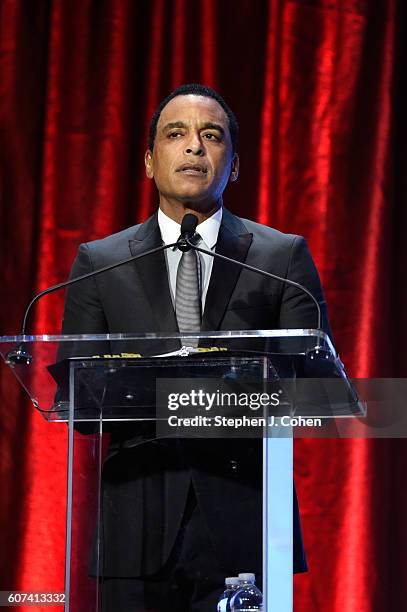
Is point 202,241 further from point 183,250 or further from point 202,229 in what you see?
point 183,250

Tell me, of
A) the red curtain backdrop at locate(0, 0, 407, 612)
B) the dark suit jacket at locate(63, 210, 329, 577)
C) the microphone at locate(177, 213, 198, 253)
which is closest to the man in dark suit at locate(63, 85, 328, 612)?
the dark suit jacket at locate(63, 210, 329, 577)

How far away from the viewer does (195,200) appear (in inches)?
82.6

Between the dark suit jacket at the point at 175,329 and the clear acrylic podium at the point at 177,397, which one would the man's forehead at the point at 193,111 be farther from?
the clear acrylic podium at the point at 177,397

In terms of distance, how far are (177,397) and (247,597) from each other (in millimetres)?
A: 292

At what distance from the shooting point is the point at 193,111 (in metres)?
2.19

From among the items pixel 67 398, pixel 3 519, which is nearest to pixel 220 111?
pixel 67 398

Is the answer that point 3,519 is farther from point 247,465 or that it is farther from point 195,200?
point 247,465

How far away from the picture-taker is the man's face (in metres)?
2.10

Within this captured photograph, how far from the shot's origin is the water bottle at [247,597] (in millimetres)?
1472

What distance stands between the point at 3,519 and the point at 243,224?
145cm

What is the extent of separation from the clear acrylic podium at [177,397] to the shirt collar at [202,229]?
0.50 m

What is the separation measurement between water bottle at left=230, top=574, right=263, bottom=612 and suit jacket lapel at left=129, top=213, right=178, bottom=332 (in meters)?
0.52

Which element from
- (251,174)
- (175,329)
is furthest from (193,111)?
(251,174)

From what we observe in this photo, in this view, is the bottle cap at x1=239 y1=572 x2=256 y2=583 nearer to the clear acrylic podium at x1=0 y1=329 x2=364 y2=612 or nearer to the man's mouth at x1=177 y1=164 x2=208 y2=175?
the clear acrylic podium at x1=0 y1=329 x2=364 y2=612
